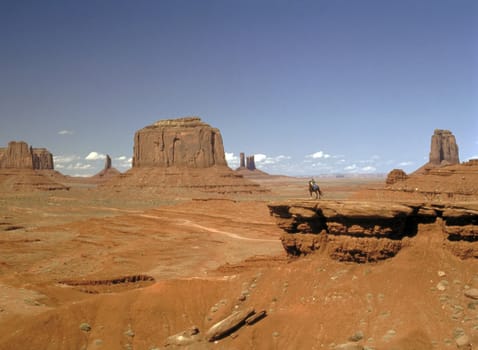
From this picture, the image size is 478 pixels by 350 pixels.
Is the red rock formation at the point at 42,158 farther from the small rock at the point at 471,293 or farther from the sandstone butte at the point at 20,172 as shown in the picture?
the small rock at the point at 471,293

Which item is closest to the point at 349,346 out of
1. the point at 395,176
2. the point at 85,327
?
the point at 85,327

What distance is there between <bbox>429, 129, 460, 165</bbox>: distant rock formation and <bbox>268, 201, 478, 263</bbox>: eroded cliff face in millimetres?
100767

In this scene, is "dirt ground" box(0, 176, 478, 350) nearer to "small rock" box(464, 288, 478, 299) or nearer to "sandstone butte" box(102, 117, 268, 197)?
"small rock" box(464, 288, 478, 299)

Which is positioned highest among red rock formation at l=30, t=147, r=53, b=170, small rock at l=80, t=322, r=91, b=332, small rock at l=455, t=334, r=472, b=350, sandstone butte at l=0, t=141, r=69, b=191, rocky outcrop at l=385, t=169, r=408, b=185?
red rock formation at l=30, t=147, r=53, b=170

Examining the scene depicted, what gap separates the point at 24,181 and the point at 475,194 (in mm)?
100518

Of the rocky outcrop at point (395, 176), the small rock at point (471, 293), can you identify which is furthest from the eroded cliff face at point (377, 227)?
the rocky outcrop at point (395, 176)

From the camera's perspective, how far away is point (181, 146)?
334ft

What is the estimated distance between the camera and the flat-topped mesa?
331 ft

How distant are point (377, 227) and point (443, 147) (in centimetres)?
10451

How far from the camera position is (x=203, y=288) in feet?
49.9

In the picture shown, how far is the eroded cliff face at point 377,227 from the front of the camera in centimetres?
1188

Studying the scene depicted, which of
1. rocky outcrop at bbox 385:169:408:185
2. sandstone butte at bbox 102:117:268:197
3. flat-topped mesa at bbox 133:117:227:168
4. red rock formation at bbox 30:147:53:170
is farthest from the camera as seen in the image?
red rock formation at bbox 30:147:53:170

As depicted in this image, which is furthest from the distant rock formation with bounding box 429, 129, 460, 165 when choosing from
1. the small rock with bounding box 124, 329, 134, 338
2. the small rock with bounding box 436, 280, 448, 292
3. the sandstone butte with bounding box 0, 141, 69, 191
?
the small rock with bounding box 124, 329, 134, 338

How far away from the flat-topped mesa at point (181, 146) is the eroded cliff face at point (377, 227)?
87118 millimetres
